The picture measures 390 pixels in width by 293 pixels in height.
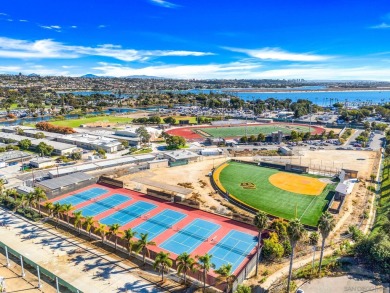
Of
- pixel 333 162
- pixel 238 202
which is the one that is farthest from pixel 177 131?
pixel 238 202

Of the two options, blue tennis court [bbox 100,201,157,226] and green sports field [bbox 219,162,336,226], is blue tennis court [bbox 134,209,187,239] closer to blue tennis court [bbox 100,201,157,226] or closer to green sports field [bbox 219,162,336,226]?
blue tennis court [bbox 100,201,157,226]

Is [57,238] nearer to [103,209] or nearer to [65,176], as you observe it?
[103,209]

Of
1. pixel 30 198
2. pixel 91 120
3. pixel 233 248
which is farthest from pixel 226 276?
pixel 91 120

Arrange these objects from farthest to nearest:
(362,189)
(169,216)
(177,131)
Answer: (177,131) < (362,189) < (169,216)

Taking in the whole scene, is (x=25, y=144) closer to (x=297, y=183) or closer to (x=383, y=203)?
(x=297, y=183)

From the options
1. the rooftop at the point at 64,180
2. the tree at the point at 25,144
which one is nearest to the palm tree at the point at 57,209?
the rooftop at the point at 64,180
